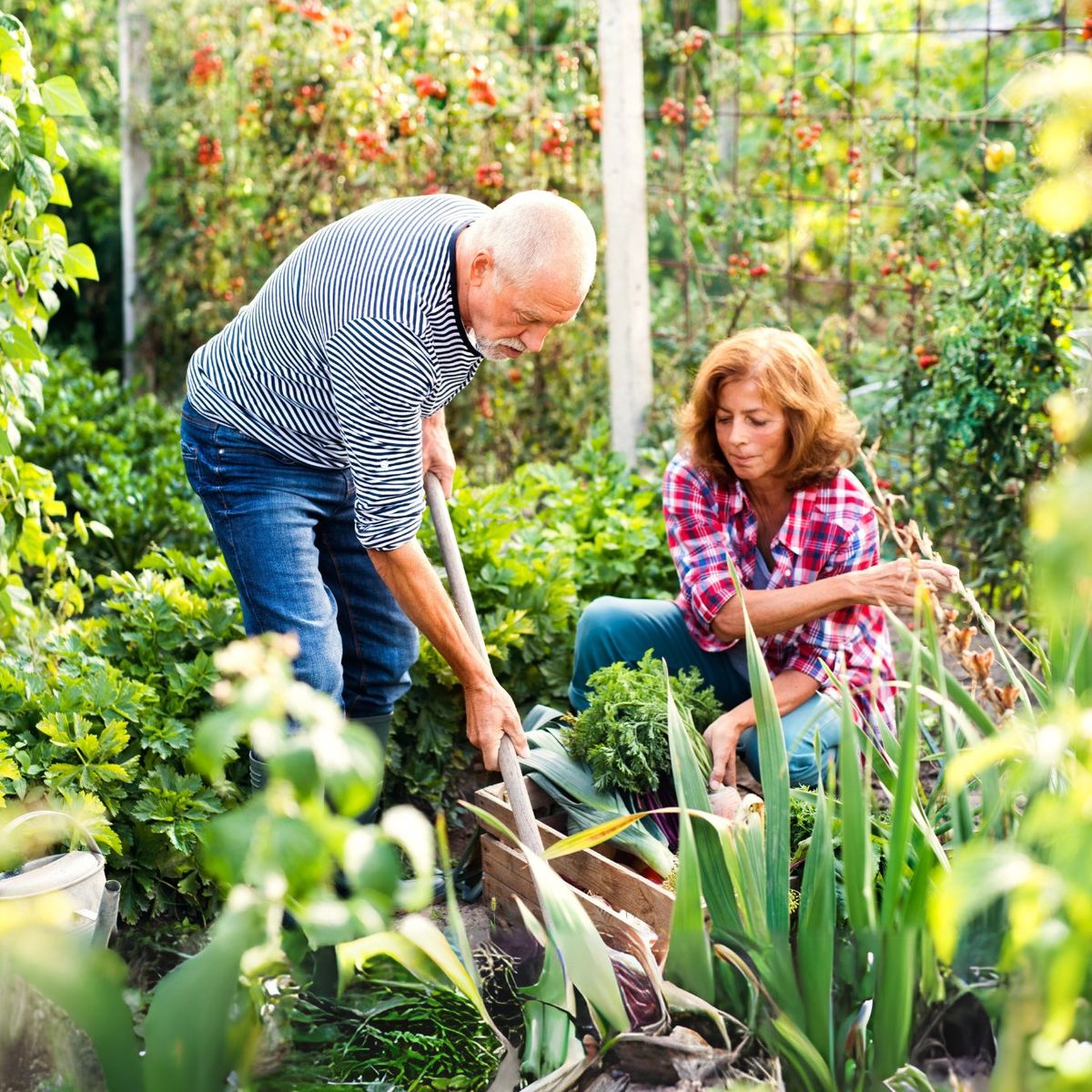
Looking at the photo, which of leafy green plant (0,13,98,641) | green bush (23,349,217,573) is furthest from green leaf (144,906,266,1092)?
green bush (23,349,217,573)

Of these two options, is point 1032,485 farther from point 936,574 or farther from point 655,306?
point 655,306

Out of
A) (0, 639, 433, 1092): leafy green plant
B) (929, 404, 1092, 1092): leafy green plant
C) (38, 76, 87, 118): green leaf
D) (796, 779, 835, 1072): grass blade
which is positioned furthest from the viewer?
(38, 76, 87, 118): green leaf

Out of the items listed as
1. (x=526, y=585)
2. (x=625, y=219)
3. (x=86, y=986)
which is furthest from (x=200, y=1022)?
(x=625, y=219)

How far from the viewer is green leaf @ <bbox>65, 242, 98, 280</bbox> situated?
9.85 ft

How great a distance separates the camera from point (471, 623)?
2.50 m

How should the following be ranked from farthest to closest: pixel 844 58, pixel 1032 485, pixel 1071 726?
pixel 844 58 < pixel 1032 485 < pixel 1071 726

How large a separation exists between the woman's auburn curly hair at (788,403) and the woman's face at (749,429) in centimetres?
2

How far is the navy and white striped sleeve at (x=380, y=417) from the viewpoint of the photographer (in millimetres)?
2205

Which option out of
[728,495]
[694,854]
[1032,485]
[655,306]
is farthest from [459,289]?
[655,306]

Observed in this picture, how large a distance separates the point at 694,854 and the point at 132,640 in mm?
1759

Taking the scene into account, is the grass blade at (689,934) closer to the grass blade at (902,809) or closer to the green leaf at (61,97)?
the grass blade at (902,809)

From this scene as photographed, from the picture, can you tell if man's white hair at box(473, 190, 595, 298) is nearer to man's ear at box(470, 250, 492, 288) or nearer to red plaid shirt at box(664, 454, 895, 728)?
man's ear at box(470, 250, 492, 288)

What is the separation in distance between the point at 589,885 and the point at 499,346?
105 cm

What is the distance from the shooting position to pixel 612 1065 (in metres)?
1.68
